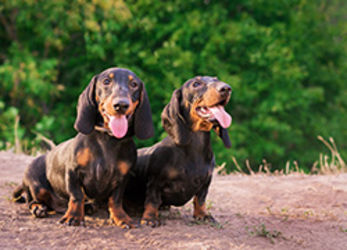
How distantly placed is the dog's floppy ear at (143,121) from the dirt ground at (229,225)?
855 millimetres

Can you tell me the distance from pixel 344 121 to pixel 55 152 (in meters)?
16.2

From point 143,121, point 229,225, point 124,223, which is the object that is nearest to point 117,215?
point 124,223

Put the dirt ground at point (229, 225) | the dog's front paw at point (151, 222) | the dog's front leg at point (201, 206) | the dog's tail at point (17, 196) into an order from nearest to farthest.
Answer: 1. the dirt ground at point (229, 225)
2. the dog's front paw at point (151, 222)
3. the dog's front leg at point (201, 206)
4. the dog's tail at point (17, 196)

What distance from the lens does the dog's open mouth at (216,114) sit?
13.3 feet

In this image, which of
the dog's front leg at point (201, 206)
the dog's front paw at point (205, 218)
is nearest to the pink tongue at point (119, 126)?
the dog's front leg at point (201, 206)

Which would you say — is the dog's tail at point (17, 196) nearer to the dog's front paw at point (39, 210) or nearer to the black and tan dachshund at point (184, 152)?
the dog's front paw at point (39, 210)

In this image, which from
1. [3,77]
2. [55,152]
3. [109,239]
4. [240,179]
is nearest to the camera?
[109,239]

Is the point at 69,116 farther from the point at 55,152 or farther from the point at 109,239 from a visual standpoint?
the point at 109,239

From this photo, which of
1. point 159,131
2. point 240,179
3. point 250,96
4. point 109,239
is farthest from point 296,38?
point 109,239

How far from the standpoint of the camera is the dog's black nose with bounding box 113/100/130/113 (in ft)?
12.1

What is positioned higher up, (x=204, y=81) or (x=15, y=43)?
(x=15, y=43)

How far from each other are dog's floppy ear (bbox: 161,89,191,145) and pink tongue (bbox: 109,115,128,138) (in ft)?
2.14

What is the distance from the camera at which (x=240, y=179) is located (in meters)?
7.67

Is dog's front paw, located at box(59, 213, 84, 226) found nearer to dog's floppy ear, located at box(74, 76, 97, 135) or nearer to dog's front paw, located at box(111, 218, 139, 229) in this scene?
dog's front paw, located at box(111, 218, 139, 229)
